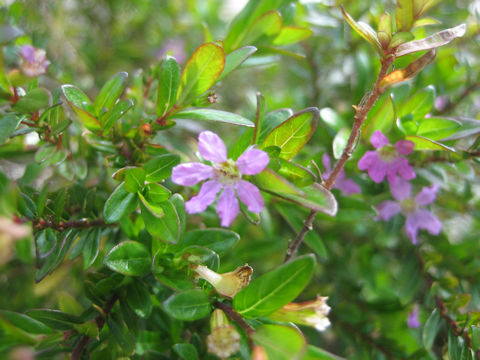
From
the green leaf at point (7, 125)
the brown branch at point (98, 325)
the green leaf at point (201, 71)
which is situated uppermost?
the green leaf at point (201, 71)

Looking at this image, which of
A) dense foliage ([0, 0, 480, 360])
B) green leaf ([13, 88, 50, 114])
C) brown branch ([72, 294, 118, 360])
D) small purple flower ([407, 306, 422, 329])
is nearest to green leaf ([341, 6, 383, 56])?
dense foliage ([0, 0, 480, 360])

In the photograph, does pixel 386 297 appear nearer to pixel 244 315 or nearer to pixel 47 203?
pixel 244 315

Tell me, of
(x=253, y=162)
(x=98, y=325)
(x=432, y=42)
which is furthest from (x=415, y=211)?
(x=98, y=325)

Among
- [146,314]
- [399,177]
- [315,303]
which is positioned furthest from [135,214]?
[399,177]

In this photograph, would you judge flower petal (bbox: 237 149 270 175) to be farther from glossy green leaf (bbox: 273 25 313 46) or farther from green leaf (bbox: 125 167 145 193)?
glossy green leaf (bbox: 273 25 313 46)

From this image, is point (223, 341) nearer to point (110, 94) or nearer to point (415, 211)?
point (110, 94)

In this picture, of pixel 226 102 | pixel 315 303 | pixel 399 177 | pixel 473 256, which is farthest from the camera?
pixel 226 102

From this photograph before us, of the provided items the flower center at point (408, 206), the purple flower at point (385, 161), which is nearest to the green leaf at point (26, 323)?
the purple flower at point (385, 161)

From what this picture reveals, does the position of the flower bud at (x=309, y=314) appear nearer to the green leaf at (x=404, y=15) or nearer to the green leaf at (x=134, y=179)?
the green leaf at (x=134, y=179)
